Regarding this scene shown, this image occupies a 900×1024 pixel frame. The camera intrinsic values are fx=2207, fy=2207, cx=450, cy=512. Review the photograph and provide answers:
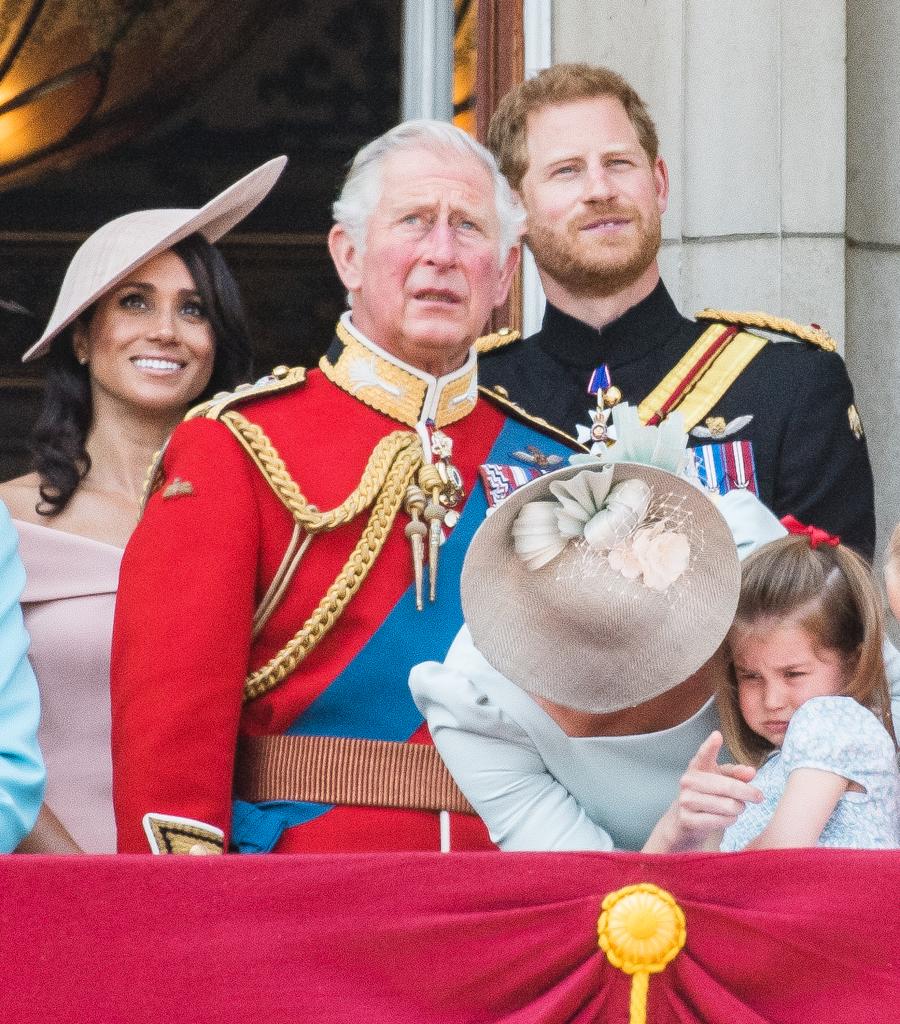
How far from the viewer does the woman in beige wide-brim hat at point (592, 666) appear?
7.15 feet

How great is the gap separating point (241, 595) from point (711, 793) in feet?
2.18

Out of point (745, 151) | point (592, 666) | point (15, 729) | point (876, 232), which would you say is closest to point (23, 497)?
point (15, 729)

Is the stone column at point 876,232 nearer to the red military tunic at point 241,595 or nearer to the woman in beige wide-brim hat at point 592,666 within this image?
the red military tunic at point 241,595

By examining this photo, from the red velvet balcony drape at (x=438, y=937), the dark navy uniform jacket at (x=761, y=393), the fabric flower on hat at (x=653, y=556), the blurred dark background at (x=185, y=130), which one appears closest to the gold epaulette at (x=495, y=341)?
the dark navy uniform jacket at (x=761, y=393)

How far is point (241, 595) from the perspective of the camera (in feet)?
8.20

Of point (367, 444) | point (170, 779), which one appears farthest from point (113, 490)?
point (170, 779)

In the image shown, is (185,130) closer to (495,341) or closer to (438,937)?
(495,341)

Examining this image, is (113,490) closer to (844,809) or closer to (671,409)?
(671,409)

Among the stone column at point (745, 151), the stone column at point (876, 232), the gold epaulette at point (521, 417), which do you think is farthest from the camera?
the stone column at point (876, 232)

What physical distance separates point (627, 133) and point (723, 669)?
1177mm

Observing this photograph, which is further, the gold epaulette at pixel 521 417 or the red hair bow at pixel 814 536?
the gold epaulette at pixel 521 417

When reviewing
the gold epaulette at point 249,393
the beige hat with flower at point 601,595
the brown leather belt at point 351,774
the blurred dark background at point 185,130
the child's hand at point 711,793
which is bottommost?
the brown leather belt at point 351,774

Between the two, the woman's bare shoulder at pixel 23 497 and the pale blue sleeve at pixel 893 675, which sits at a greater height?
the woman's bare shoulder at pixel 23 497

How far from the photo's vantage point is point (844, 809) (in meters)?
2.22
